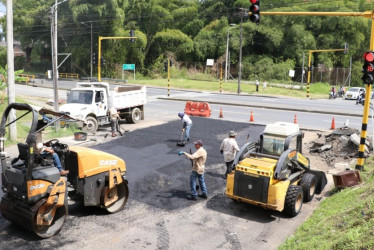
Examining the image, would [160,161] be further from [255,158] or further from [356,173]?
[356,173]

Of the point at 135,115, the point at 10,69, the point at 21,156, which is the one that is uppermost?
the point at 10,69

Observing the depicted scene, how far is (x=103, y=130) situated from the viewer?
2016 centimetres

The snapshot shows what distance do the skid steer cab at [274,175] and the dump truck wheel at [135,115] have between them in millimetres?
12112

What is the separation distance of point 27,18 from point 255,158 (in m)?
65.5

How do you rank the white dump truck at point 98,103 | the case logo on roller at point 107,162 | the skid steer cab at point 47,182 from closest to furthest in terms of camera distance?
the skid steer cab at point 47,182 → the case logo on roller at point 107,162 → the white dump truck at point 98,103

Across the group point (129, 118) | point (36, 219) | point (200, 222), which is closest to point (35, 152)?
point (36, 219)

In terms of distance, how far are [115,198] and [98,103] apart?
1100 cm

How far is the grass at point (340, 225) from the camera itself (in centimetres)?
635

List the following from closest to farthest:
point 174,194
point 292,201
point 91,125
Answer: point 292,201 < point 174,194 < point 91,125

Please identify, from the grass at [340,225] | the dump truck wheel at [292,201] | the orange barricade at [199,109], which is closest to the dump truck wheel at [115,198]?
the dump truck wheel at [292,201]

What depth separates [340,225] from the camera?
7.54m

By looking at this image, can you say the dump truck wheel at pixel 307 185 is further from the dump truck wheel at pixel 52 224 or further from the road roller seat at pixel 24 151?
the road roller seat at pixel 24 151

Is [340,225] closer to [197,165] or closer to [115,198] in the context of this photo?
[197,165]

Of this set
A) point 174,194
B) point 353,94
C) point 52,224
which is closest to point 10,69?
point 174,194
